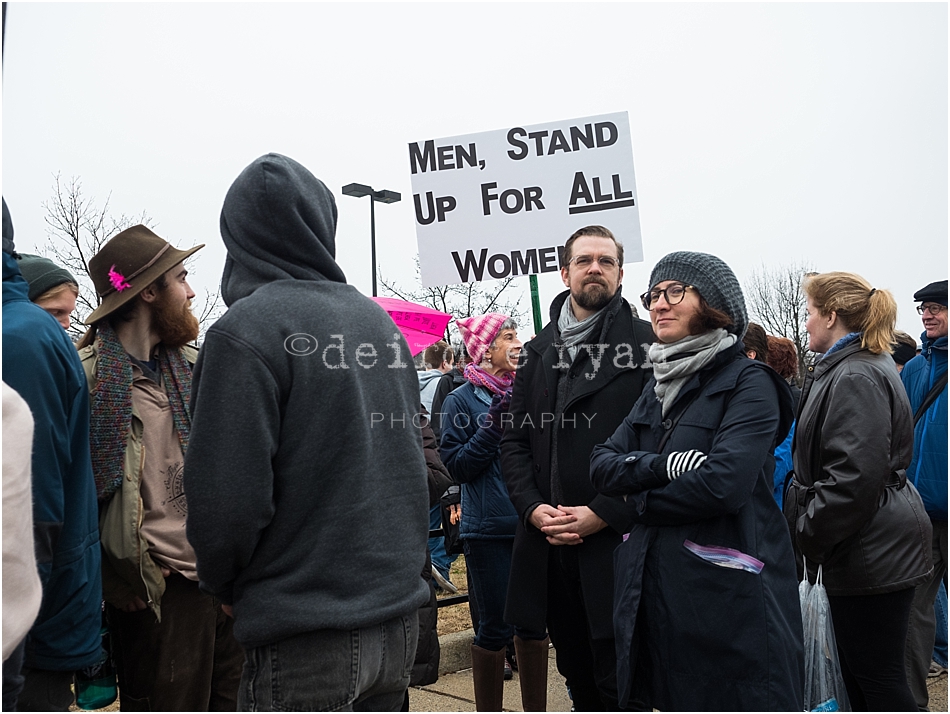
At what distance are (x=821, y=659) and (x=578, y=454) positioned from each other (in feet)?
4.27

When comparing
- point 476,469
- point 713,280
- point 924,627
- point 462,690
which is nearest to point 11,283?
point 713,280

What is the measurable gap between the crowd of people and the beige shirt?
0.03 ft

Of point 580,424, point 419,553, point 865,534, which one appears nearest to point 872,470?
point 865,534

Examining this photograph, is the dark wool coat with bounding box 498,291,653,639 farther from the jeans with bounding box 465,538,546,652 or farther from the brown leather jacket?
the brown leather jacket

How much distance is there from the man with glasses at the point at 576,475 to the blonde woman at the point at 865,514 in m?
0.81

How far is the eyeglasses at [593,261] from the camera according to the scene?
4074 millimetres

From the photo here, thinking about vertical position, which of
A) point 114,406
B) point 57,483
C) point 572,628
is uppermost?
point 114,406

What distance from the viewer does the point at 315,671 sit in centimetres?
220

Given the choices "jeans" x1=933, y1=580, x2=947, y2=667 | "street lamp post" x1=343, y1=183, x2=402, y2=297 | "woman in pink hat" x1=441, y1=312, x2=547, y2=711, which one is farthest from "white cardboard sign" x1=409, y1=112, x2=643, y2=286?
"street lamp post" x1=343, y1=183, x2=402, y2=297

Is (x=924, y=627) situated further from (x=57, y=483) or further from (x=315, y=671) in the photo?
(x=57, y=483)

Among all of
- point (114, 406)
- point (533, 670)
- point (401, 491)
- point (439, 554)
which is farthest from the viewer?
point (439, 554)

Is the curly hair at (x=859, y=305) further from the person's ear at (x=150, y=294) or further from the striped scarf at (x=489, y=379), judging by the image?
the person's ear at (x=150, y=294)

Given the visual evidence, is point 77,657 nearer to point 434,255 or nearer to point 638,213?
point 434,255

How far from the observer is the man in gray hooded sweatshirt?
2.16 m
